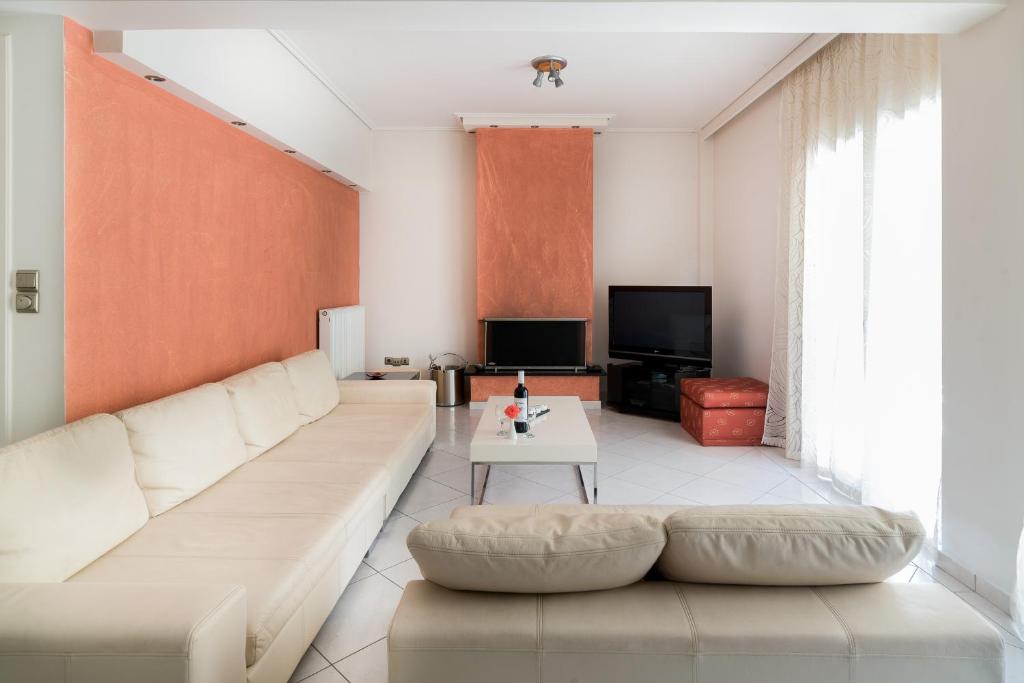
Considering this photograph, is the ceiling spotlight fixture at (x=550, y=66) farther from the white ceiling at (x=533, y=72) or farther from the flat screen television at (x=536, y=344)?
the flat screen television at (x=536, y=344)

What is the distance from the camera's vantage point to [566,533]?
1.24m

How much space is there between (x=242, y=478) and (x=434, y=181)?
4539mm

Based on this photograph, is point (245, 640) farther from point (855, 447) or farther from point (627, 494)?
point (855, 447)

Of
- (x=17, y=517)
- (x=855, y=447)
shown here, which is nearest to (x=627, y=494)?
(x=855, y=447)

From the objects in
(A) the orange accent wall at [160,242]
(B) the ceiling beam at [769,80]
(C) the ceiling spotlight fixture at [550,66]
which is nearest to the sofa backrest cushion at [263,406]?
(A) the orange accent wall at [160,242]

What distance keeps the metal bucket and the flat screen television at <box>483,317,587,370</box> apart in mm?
397

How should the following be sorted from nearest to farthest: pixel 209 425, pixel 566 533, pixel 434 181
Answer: pixel 566 533, pixel 209 425, pixel 434 181

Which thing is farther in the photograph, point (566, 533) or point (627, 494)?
point (627, 494)

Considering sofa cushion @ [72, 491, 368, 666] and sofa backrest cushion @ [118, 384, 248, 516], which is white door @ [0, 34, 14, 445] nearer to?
sofa backrest cushion @ [118, 384, 248, 516]

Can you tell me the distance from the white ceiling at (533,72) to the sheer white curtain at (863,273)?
2.16 feet

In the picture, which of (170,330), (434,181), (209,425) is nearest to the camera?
(209,425)

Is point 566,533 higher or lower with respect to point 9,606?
higher

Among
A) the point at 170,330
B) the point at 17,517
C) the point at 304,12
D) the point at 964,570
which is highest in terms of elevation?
the point at 304,12

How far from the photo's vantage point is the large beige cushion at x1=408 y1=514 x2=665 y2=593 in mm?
1207
